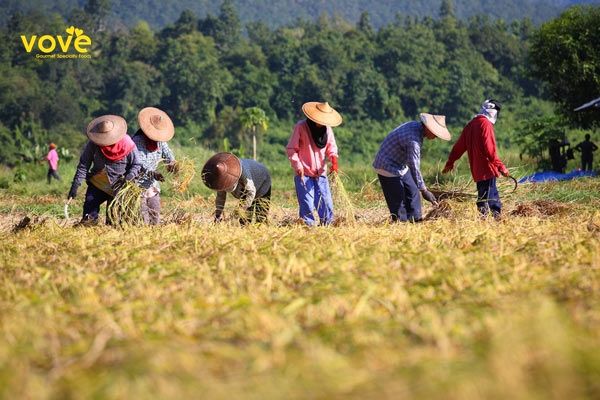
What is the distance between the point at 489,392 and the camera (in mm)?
2115

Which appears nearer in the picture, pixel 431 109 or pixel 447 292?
pixel 447 292

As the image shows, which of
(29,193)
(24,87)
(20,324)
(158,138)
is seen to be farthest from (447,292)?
(24,87)

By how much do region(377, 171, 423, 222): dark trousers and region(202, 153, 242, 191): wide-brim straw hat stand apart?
1.32m

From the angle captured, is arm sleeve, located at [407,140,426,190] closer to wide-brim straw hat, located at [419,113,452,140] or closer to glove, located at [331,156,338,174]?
wide-brim straw hat, located at [419,113,452,140]

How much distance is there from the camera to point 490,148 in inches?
323

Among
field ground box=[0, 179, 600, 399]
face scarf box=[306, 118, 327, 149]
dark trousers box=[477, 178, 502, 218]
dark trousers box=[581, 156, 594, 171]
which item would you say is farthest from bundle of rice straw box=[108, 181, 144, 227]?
dark trousers box=[581, 156, 594, 171]

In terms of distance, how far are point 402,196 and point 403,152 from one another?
40 centimetres

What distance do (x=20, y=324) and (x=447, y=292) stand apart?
5.22 ft

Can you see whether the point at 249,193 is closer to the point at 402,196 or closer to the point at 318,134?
the point at 318,134

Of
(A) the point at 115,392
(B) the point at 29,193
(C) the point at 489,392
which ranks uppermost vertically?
(B) the point at 29,193

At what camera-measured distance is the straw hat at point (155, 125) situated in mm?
8172

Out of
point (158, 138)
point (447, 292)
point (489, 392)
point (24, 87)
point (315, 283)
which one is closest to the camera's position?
point (489, 392)

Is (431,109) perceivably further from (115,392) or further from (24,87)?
(115,392)

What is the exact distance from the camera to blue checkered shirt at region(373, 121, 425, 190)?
317 inches
